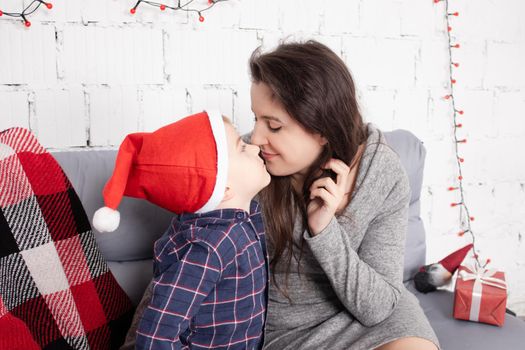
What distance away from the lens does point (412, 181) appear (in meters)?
1.69

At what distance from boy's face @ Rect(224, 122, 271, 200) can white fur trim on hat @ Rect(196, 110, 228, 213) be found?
0.03 m

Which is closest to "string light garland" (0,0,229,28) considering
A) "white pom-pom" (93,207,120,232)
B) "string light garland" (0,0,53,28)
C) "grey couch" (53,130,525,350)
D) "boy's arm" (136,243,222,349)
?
"string light garland" (0,0,53,28)

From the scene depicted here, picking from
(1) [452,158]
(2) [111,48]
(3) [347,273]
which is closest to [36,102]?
(2) [111,48]

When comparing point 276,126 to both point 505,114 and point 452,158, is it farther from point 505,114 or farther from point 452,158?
point 505,114

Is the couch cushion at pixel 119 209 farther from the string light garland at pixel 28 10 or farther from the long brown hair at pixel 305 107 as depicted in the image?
the string light garland at pixel 28 10

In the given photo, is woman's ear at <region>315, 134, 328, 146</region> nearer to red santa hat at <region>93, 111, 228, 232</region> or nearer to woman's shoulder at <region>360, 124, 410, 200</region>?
woman's shoulder at <region>360, 124, 410, 200</region>

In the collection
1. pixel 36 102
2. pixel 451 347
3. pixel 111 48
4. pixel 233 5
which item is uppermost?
pixel 233 5

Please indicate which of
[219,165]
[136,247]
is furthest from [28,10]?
→ [219,165]

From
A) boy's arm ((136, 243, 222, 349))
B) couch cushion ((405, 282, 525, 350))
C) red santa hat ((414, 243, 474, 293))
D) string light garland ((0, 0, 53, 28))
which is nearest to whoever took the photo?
boy's arm ((136, 243, 222, 349))

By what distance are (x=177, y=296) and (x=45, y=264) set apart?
34cm

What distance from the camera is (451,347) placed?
1.34m

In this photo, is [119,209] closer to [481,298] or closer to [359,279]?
[359,279]

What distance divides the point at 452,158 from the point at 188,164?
1.50 metres

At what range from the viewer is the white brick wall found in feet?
5.18
